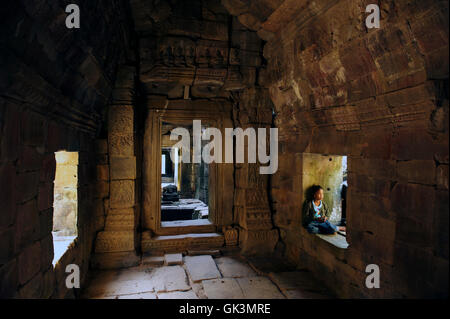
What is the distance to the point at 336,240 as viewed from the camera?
3873 millimetres

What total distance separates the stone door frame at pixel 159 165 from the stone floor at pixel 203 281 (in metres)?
0.85

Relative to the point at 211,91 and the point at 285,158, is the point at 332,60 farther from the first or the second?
the point at 211,91

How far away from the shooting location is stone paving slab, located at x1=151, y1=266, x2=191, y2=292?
3.86 m

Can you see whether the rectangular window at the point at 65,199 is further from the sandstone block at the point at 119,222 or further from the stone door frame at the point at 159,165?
the stone door frame at the point at 159,165

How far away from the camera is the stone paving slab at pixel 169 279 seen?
3.86 m

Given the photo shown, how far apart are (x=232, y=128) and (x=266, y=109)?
0.79 metres

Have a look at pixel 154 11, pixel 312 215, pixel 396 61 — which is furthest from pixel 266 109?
pixel 396 61

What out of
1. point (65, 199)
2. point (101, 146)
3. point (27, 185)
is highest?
point (101, 146)

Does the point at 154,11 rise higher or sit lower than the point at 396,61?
higher

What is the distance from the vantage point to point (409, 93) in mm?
2391

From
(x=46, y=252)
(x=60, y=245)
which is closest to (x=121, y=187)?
(x=60, y=245)

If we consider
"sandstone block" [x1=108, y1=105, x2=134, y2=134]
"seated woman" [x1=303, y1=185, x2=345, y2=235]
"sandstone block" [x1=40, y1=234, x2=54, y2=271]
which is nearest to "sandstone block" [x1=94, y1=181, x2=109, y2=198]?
"sandstone block" [x1=108, y1=105, x2=134, y2=134]

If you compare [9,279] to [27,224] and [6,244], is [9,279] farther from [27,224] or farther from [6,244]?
[27,224]

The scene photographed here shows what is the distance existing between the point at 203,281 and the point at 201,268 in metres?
0.42
